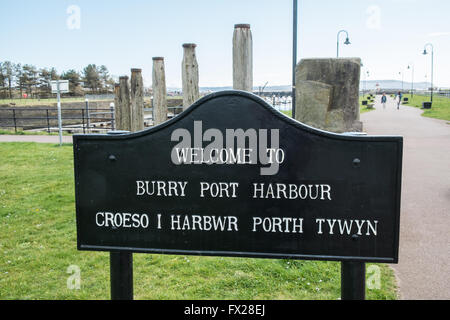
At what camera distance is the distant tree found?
82.9 m

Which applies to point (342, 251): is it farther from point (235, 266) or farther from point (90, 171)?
point (235, 266)

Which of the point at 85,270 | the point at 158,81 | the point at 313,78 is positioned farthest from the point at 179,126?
the point at 85,270

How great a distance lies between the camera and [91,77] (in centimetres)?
8294

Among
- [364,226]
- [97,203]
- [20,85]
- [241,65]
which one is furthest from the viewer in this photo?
[20,85]

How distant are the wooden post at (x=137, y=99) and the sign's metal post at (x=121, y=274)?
6.69 ft

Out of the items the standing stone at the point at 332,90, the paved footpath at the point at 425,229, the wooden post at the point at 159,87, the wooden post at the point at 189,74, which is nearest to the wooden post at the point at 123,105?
the wooden post at the point at 159,87

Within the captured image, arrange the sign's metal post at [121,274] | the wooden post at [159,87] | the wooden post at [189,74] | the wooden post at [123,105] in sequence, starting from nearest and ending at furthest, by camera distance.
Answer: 1. the sign's metal post at [121,274]
2. the wooden post at [189,74]
3. the wooden post at [159,87]
4. the wooden post at [123,105]

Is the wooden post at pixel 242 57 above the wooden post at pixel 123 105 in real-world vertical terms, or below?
above

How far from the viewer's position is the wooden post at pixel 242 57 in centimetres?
320

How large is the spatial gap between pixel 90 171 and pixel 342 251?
1522mm

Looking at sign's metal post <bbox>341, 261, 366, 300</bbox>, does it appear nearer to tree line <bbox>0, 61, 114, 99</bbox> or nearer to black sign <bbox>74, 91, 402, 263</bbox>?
black sign <bbox>74, 91, 402, 263</bbox>

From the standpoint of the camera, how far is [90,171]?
2.47 metres

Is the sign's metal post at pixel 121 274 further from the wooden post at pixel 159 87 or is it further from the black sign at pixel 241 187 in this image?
the wooden post at pixel 159 87

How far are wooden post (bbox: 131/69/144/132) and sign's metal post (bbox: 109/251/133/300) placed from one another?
2.04 meters
